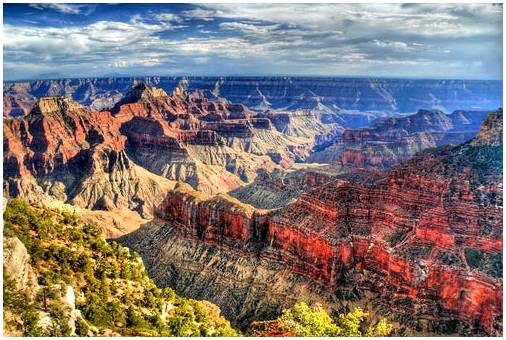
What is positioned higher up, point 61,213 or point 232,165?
point 61,213

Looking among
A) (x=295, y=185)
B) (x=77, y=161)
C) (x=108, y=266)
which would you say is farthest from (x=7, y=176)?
(x=108, y=266)

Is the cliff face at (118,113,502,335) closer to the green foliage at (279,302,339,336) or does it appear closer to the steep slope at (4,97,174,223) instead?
the green foliage at (279,302,339,336)

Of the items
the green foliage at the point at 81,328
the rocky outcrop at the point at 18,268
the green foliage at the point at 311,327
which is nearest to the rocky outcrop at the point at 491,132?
the green foliage at the point at 311,327

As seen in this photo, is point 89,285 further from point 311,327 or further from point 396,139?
point 396,139

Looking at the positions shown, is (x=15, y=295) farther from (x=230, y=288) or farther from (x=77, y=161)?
(x=77, y=161)

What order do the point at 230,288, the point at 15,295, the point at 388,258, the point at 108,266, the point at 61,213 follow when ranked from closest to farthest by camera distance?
the point at 15,295 → the point at 108,266 → the point at 61,213 → the point at 388,258 → the point at 230,288

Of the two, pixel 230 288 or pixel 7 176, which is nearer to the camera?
pixel 230 288

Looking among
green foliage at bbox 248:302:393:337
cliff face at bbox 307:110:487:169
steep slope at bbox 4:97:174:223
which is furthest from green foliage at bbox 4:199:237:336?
cliff face at bbox 307:110:487:169

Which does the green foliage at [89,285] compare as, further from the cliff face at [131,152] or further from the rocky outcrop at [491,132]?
the cliff face at [131,152]
